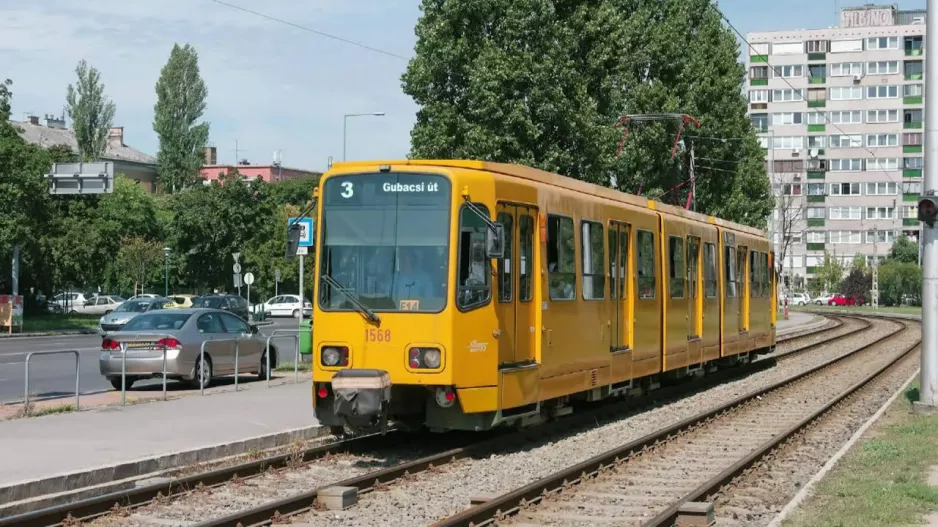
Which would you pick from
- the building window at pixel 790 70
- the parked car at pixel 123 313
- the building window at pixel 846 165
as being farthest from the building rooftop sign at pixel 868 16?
the parked car at pixel 123 313

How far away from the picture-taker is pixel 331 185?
541 inches

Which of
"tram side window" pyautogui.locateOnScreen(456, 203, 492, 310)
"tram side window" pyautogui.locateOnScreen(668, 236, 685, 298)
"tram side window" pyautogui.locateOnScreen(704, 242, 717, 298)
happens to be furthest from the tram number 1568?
"tram side window" pyautogui.locateOnScreen(704, 242, 717, 298)

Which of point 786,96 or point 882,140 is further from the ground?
point 786,96

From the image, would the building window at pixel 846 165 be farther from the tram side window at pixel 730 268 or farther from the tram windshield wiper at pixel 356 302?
the tram windshield wiper at pixel 356 302

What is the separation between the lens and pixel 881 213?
120m

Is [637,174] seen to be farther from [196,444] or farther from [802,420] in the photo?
[196,444]

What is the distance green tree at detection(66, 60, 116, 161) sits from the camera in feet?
317

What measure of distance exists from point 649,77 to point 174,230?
128 ft

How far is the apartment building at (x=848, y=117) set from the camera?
379ft

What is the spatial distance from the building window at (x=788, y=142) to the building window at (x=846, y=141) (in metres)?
2.92

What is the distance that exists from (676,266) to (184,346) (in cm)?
847

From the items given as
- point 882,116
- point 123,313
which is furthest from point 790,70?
point 123,313

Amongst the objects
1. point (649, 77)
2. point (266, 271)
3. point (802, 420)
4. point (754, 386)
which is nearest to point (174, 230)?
point (266, 271)

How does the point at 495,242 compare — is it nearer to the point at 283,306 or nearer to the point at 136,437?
the point at 136,437
